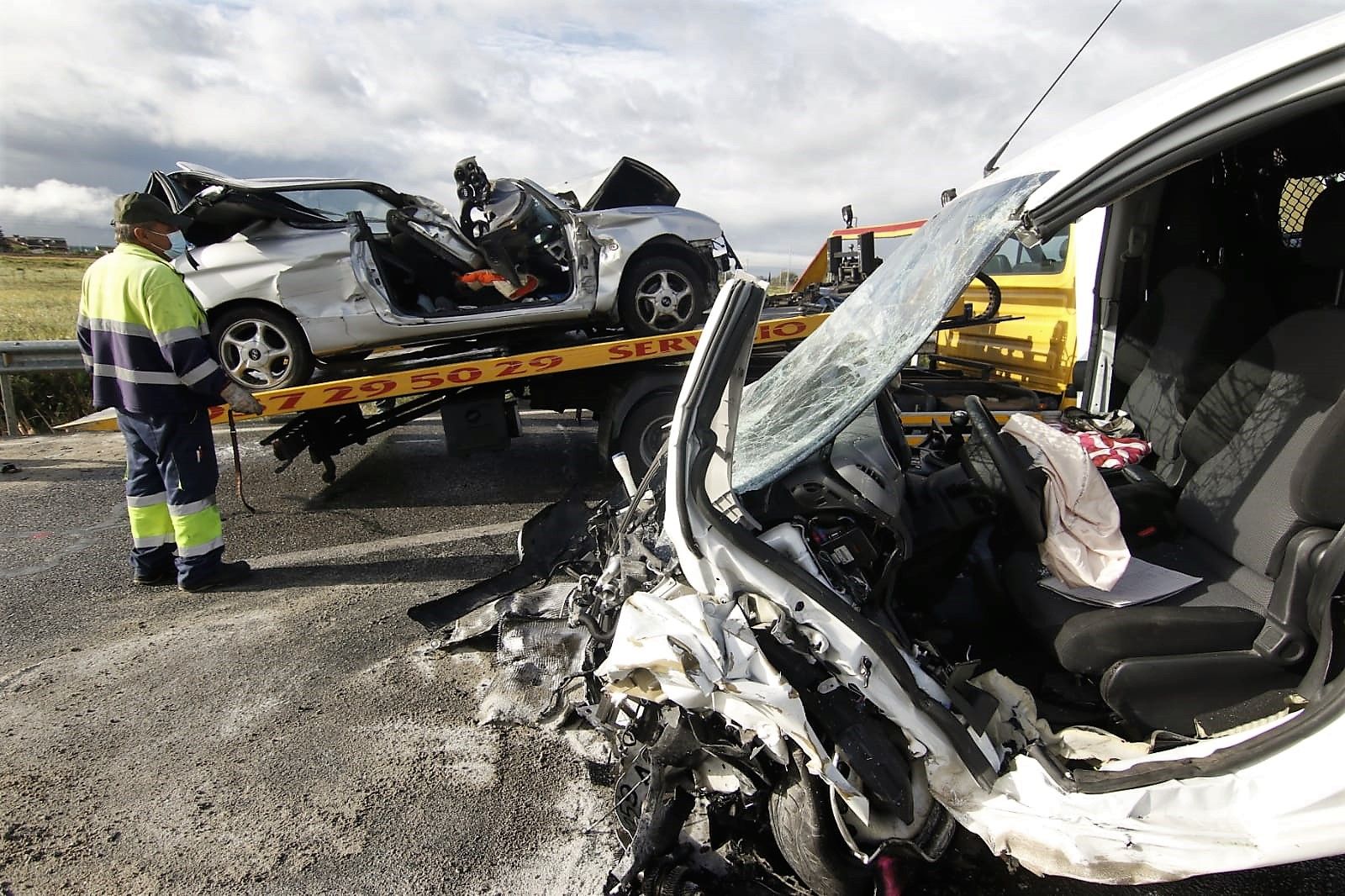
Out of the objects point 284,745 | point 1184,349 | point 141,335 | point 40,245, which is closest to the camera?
point 284,745

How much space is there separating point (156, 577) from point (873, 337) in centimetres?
395

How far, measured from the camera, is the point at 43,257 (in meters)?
39.4

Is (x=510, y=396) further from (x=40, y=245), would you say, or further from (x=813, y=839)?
(x=40, y=245)

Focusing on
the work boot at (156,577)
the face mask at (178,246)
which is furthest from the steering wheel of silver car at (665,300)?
the work boot at (156,577)

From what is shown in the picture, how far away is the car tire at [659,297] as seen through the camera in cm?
567

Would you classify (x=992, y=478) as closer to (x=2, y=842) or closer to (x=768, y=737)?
(x=768, y=737)

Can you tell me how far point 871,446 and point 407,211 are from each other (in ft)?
14.5

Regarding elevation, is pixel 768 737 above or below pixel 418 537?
above

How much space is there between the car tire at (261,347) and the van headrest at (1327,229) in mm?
5280

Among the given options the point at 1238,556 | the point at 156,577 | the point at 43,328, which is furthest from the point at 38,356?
the point at 1238,556

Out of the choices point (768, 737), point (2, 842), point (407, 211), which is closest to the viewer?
point (768, 737)

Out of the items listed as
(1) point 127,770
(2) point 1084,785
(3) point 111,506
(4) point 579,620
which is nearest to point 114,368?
(3) point 111,506

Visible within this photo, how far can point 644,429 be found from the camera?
5.40 meters

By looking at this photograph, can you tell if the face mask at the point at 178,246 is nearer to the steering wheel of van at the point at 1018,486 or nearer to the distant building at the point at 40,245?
the steering wheel of van at the point at 1018,486
